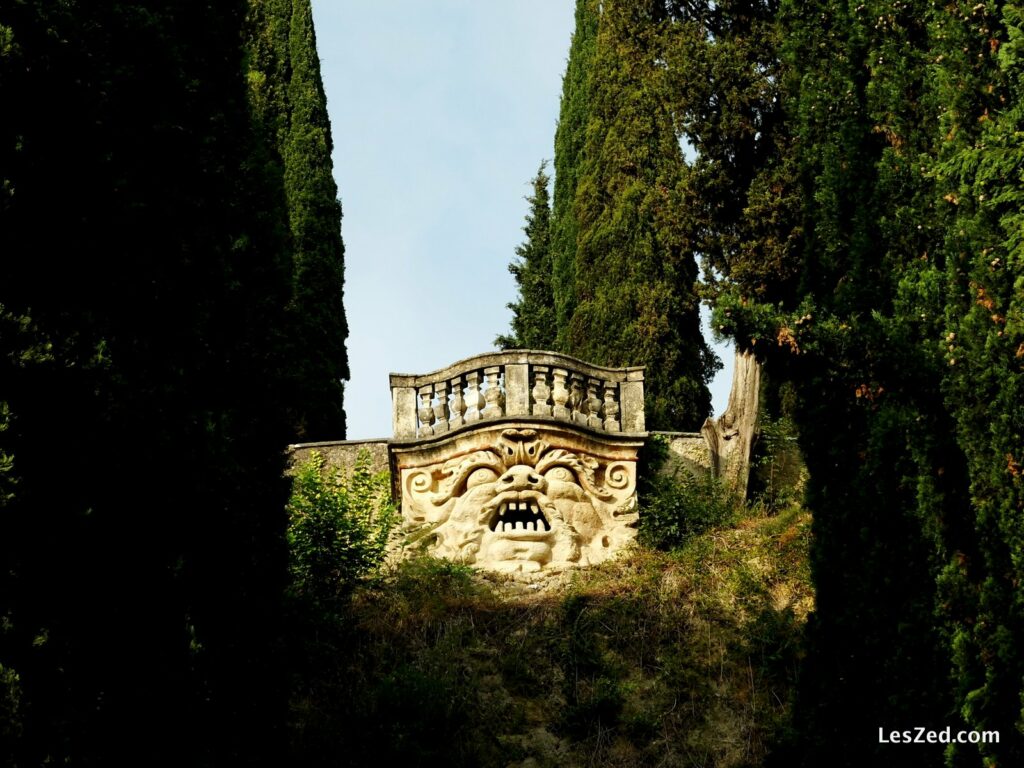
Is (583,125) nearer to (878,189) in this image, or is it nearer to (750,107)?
(750,107)

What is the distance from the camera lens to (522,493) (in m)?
14.6

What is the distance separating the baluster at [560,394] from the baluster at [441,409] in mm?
1066

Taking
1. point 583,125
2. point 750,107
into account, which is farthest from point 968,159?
point 583,125

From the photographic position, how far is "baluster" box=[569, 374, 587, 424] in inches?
592

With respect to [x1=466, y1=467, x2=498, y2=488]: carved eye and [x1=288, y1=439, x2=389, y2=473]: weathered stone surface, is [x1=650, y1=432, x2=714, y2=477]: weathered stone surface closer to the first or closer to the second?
[x1=466, y1=467, x2=498, y2=488]: carved eye

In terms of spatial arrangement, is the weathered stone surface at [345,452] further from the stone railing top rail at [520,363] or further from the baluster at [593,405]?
the baluster at [593,405]

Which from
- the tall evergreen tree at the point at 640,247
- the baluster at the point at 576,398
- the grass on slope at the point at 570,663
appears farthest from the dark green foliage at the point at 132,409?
the tall evergreen tree at the point at 640,247

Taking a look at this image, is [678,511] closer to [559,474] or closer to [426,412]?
[559,474]

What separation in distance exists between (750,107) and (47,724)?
467 inches

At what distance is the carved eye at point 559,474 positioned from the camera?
14.7 metres

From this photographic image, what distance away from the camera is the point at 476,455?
14.8 m

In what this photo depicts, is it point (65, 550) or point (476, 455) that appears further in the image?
point (476, 455)

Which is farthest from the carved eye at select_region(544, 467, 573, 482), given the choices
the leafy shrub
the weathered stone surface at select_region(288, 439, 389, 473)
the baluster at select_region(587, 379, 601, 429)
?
the weathered stone surface at select_region(288, 439, 389, 473)

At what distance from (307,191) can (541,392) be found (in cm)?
747
